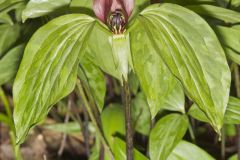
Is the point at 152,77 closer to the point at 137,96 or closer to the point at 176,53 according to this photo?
the point at 176,53

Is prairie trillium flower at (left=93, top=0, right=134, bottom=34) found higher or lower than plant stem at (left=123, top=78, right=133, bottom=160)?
higher

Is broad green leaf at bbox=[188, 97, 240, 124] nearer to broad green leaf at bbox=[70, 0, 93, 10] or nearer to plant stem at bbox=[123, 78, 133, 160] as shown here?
plant stem at bbox=[123, 78, 133, 160]

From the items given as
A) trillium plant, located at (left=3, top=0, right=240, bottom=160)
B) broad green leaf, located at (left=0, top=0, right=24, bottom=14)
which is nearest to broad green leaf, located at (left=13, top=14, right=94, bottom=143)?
trillium plant, located at (left=3, top=0, right=240, bottom=160)

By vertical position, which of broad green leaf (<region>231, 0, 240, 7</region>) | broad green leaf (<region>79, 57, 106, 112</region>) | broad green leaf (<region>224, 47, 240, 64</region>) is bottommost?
broad green leaf (<region>79, 57, 106, 112</region>)

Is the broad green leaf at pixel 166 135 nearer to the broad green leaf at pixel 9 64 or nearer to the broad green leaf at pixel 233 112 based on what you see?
the broad green leaf at pixel 233 112

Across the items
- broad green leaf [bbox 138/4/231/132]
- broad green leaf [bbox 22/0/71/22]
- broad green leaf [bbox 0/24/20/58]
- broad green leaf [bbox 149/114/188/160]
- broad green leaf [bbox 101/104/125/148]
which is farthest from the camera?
broad green leaf [bbox 101/104/125/148]

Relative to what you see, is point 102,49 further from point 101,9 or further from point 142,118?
point 142,118

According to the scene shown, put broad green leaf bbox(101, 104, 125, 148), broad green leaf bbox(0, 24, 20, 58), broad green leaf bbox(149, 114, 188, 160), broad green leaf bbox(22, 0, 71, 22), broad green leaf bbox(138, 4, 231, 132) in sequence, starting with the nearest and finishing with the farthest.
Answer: broad green leaf bbox(138, 4, 231, 132) < broad green leaf bbox(22, 0, 71, 22) < broad green leaf bbox(149, 114, 188, 160) < broad green leaf bbox(0, 24, 20, 58) < broad green leaf bbox(101, 104, 125, 148)

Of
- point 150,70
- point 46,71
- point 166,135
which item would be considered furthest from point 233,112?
point 46,71
